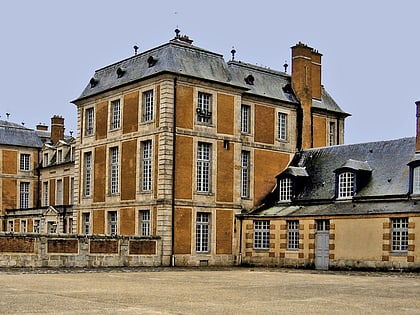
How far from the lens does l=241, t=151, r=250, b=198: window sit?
1286 inches

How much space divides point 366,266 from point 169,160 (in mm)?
8831

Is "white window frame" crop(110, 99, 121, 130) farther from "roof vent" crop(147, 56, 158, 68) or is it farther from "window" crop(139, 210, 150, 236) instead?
"window" crop(139, 210, 150, 236)

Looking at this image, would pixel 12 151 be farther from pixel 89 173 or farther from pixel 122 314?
pixel 122 314

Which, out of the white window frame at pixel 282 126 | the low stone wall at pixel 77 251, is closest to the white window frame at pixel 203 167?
the low stone wall at pixel 77 251

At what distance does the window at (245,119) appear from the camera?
32.9 meters

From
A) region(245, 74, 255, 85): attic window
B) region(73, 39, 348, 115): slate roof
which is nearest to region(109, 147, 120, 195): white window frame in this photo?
region(73, 39, 348, 115): slate roof

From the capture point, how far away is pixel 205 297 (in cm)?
1380

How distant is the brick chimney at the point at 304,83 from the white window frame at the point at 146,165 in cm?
803

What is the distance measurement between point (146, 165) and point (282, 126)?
734 centimetres

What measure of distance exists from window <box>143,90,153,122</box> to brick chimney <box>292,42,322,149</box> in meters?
8.07

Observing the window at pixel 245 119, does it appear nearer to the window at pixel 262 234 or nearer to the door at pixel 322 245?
the window at pixel 262 234

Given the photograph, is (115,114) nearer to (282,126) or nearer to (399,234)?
(282,126)

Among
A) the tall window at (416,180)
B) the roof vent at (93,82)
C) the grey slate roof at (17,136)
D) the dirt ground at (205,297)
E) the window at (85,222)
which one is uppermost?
the roof vent at (93,82)

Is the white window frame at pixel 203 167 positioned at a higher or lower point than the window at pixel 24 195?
higher
